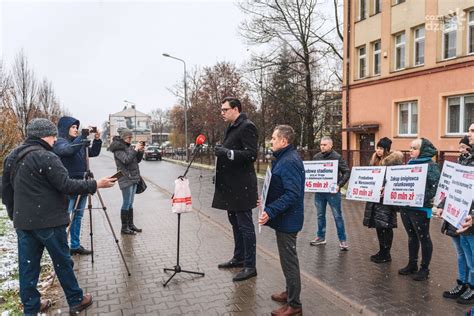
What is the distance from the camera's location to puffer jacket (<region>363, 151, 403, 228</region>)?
5.85 m

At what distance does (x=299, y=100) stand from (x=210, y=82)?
43.0 ft

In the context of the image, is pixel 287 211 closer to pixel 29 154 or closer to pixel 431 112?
pixel 29 154

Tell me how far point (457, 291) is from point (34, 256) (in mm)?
4704

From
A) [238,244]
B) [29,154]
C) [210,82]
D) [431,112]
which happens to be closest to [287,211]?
[238,244]

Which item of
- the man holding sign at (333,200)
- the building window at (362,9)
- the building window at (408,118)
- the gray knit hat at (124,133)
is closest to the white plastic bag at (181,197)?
the man holding sign at (333,200)

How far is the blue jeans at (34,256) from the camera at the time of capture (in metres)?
4.04

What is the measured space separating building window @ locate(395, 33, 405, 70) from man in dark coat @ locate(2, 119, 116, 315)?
19.2m

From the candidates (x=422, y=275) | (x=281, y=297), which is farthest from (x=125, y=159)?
(x=422, y=275)

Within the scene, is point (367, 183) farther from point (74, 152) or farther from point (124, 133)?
point (124, 133)

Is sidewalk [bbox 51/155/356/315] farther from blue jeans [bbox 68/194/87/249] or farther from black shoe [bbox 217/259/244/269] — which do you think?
blue jeans [bbox 68/194/87/249]

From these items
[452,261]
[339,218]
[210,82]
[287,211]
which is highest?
[210,82]

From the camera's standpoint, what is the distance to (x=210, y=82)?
41.7 meters

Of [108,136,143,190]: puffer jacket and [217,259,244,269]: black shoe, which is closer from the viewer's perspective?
[217,259,244,269]: black shoe

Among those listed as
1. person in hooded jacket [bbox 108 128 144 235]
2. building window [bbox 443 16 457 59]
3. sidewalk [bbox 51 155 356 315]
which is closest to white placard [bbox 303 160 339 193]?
sidewalk [bbox 51 155 356 315]
